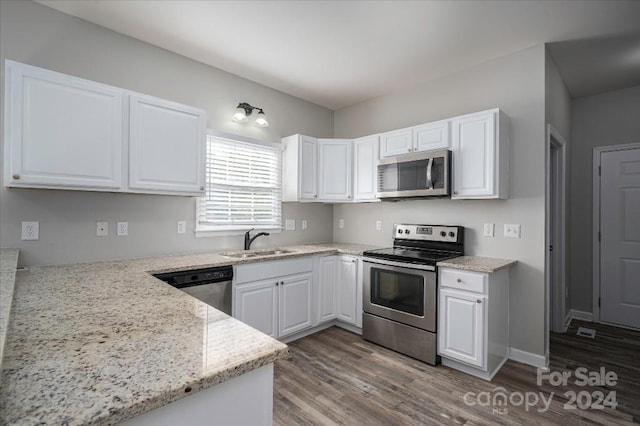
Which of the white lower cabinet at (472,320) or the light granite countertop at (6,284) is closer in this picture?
the light granite countertop at (6,284)

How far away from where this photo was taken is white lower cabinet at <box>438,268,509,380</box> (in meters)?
2.47

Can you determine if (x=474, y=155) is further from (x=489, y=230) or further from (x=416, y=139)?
(x=489, y=230)

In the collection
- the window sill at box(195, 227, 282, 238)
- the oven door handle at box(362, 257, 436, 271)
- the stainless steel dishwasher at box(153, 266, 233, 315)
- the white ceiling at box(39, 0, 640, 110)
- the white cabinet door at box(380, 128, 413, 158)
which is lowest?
the stainless steel dishwasher at box(153, 266, 233, 315)

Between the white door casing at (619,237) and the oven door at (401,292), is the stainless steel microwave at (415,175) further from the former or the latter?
the white door casing at (619,237)

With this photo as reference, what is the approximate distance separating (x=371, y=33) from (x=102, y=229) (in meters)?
2.72

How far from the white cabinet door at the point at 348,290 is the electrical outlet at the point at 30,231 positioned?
2.65 m

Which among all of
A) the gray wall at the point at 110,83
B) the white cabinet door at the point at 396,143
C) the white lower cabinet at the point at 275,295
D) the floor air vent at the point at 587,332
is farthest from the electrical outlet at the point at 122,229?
the floor air vent at the point at 587,332

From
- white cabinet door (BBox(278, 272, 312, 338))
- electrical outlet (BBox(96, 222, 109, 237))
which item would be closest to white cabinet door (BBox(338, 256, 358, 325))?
white cabinet door (BBox(278, 272, 312, 338))

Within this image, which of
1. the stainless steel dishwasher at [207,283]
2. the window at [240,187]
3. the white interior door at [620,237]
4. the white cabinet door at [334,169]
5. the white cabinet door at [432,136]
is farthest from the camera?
the white cabinet door at [334,169]

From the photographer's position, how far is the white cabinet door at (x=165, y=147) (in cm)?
235

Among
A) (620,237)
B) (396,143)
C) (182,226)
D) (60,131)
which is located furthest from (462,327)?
(60,131)

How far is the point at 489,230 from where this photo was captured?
3.03 metres

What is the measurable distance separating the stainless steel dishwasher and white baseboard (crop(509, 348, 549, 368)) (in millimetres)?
2606

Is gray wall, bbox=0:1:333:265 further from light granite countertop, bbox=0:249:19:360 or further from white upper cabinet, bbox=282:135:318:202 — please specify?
white upper cabinet, bbox=282:135:318:202
